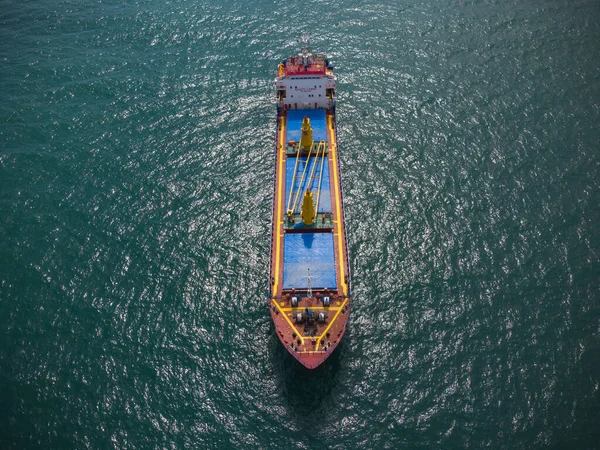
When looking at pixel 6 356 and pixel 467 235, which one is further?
pixel 467 235

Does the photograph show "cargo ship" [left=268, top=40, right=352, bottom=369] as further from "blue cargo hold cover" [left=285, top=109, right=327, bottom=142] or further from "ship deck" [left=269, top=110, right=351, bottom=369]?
"ship deck" [left=269, top=110, right=351, bottom=369]

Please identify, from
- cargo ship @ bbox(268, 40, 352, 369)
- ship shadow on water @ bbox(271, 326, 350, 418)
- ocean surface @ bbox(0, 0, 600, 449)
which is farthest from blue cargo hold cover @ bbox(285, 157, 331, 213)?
ship shadow on water @ bbox(271, 326, 350, 418)

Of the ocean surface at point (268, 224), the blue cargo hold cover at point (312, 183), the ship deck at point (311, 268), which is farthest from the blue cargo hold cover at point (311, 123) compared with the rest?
the ocean surface at point (268, 224)

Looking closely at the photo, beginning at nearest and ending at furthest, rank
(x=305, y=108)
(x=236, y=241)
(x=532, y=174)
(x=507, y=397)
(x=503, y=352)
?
(x=507, y=397)
(x=503, y=352)
(x=236, y=241)
(x=532, y=174)
(x=305, y=108)

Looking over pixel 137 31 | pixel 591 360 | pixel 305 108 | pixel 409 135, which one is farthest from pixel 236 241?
pixel 137 31

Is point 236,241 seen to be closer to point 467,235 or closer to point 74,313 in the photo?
point 74,313

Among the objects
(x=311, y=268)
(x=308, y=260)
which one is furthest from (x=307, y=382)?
(x=308, y=260)
